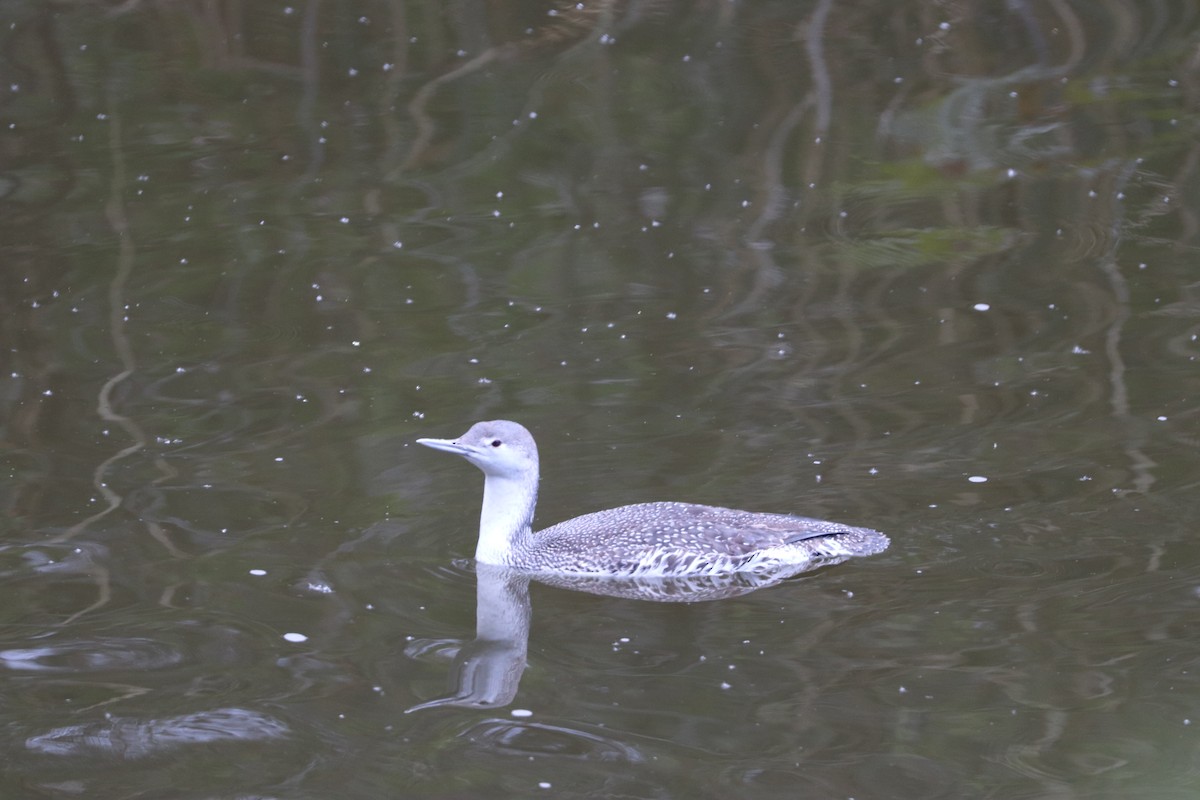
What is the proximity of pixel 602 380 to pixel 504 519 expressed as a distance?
1783mm

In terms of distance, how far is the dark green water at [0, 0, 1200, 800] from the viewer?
5414 mm

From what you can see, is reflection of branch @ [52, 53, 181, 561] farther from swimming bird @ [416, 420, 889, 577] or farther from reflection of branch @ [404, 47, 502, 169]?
reflection of branch @ [404, 47, 502, 169]

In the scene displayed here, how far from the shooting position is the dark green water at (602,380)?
5414 millimetres

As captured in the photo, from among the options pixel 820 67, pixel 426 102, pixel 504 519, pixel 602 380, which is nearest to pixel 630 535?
pixel 504 519

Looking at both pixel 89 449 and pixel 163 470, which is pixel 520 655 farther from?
pixel 89 449

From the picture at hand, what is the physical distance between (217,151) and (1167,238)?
20.2ft

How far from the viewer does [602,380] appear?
27.0 feet

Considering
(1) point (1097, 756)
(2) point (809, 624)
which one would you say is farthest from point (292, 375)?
(1) point (1097, 756)

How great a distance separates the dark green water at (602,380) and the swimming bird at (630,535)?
0.14 meters

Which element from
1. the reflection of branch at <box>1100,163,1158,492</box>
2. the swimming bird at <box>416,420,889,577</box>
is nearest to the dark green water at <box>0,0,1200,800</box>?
the reflection of branch at <box>1100,163,1158,492</box>

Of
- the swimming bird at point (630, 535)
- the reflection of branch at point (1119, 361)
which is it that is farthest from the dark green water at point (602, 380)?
the swimming bird at point (630, 535)

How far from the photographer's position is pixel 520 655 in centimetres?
589

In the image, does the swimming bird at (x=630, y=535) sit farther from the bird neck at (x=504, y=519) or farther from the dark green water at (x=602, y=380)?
the dark green water at (x=602, y=380)

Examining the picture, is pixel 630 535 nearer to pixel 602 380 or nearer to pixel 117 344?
pixel 602 380
